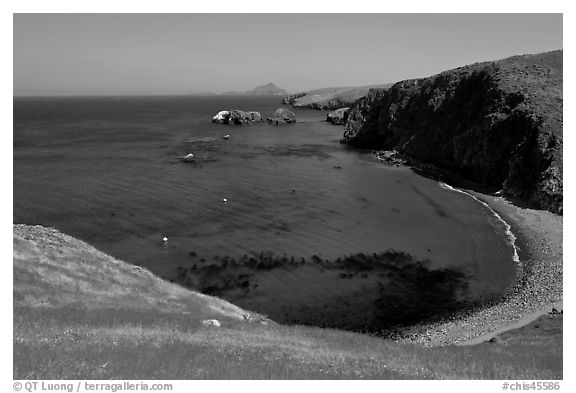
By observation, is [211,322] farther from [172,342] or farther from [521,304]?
[521,304]

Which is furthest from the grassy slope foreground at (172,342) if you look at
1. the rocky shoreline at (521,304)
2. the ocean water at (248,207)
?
the ocean water at (248,207)

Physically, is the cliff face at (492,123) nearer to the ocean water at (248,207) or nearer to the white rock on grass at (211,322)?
the ocean water at (248,207)

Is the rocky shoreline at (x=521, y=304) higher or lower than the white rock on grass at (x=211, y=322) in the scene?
lower

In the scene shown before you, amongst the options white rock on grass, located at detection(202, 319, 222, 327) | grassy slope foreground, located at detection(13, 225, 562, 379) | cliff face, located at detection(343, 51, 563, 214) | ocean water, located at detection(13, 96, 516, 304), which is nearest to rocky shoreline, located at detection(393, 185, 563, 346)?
ocean water, located at detection(13, 96, 516, 304)

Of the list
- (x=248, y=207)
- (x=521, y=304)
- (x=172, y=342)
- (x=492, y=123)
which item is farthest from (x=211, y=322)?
(x=492, y=123)

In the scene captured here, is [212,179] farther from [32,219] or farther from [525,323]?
[525,323]

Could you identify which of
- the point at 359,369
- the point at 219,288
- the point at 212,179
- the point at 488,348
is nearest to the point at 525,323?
the point at 488,348
